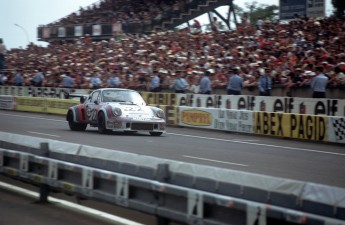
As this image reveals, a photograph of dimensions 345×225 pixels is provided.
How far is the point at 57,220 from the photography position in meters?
7.43

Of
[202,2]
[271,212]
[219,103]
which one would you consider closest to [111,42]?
[202,2]

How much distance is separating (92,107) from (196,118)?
5.21 m

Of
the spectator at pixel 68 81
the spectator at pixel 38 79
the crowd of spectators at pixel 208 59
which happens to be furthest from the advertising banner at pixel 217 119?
the spectator at pixel 38 79

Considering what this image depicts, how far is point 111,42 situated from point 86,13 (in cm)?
1150

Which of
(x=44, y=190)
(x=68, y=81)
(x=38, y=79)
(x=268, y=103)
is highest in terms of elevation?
(x=38, y=79)

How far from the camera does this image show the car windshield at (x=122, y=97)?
19.7 metres

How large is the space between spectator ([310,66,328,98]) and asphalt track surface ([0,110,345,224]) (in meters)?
2.09

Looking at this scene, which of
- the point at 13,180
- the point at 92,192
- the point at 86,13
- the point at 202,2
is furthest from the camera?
the point at 86,13

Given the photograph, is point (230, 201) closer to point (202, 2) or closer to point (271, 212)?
point (271, 212)

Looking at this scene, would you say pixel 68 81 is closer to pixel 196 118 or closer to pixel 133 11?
pixel 196 118

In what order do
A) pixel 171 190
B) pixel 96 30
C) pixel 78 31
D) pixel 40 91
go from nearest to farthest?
pixel 171 190, pixel 40 91, pixel 96 30, pixel 78 31

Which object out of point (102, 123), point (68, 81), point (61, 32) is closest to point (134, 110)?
point (102, 123)

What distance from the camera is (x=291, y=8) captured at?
36656 millimetres

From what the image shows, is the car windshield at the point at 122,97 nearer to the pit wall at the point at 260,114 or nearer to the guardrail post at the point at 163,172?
the pit wall at the point at 260,114
